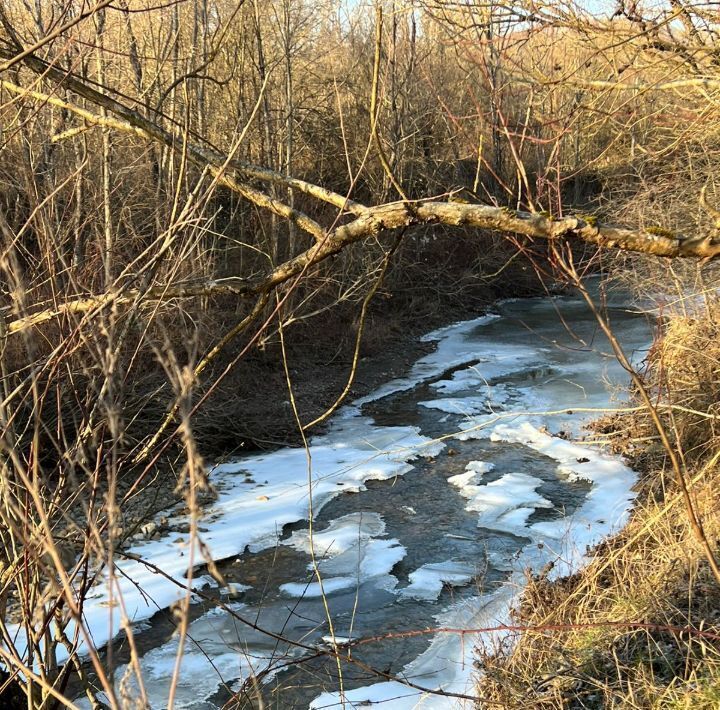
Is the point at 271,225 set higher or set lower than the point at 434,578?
higher

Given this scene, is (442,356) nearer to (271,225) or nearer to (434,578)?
(271,225)

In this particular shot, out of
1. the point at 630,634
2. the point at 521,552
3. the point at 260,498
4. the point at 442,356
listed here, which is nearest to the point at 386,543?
the point at 521,552

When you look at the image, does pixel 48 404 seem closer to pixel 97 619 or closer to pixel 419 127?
pixel 97 619

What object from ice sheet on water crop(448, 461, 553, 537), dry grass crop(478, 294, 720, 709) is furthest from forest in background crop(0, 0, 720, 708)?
ice sheet on water crop(448, 461, 553, 537)

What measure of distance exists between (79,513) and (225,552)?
1324 millimetres

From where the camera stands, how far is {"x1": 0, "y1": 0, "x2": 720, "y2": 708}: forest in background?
6.81 feet

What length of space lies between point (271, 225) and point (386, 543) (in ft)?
21.2

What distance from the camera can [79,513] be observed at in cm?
672

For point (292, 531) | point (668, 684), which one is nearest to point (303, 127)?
point (292, 531)

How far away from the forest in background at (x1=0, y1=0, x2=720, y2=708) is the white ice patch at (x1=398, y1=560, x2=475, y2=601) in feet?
3.68

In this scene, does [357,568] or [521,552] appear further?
[521,552]

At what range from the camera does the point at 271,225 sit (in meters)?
Answer: 11.9

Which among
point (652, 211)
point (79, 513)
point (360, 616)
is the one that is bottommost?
point (360, 616)

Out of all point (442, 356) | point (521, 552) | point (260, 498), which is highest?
point (442, 356)
